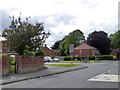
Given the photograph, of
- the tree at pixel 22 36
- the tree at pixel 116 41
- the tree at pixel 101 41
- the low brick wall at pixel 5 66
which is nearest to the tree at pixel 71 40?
the tree at pixel 101 41

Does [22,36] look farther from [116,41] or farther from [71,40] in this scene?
[116,41]

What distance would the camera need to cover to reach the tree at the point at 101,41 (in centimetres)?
13050

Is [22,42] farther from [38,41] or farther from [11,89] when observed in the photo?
[11,89]

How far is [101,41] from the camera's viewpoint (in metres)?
131

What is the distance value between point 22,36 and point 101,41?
9231 cm

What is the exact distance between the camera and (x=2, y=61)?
28.7 meters

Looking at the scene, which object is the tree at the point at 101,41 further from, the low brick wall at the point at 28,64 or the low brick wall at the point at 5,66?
the low brick wall at the point at 5,66

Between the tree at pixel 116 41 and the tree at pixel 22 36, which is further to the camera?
the tree at pixel 116 41

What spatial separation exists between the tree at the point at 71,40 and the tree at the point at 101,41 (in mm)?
9803

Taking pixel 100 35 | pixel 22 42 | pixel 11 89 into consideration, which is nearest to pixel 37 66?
pixel 22 42

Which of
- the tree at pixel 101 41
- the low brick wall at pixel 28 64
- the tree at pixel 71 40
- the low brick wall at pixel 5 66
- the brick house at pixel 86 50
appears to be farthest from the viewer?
the tree at pixel 71 40

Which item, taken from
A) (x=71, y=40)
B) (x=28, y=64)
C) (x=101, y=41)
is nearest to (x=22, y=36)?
(x=28, y=64)

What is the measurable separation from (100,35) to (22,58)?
329 feet

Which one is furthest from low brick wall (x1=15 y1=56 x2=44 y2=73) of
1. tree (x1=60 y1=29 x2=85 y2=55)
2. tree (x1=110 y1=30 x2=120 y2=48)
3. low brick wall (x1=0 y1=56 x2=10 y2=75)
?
tree (x1=110 y1=30 x2=120 y2=48)
